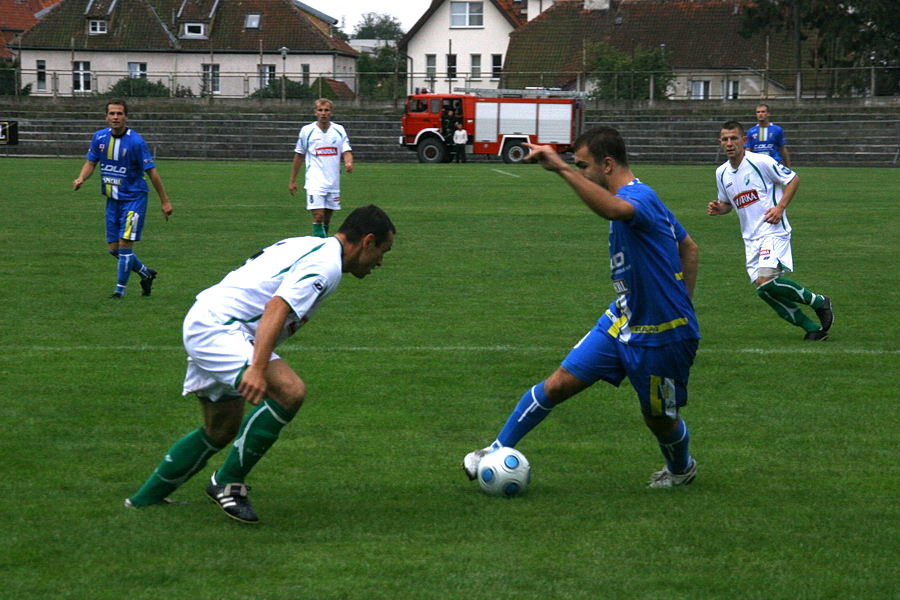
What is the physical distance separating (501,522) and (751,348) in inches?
199

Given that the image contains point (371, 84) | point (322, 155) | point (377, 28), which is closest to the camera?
point (322, 155)

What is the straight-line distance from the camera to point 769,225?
34.0ft

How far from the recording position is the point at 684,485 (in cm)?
603

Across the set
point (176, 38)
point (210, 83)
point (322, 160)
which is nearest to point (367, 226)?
point (322, 160)

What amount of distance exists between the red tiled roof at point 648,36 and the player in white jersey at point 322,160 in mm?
53397

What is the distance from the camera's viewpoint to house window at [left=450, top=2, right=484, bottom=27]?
82.9 meters

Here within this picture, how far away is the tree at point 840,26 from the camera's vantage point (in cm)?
5753

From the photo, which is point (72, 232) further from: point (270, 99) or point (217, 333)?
point (270, 99)

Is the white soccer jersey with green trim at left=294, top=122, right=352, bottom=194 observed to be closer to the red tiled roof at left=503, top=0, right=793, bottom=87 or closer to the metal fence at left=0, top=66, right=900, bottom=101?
the metal fence at left=0, top=66, right=900, bottom=101

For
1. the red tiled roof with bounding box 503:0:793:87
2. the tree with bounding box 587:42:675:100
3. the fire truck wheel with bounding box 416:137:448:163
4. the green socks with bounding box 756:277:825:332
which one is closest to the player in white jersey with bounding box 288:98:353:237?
the green socks with bounding box 756:277:825:332

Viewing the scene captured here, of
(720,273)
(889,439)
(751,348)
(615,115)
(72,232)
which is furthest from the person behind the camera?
(615,115)

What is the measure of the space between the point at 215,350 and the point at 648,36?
7209 centimetres

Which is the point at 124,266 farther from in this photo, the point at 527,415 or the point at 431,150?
the point at 431,150

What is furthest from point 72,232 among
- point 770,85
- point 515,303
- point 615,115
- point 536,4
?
point 536,4
